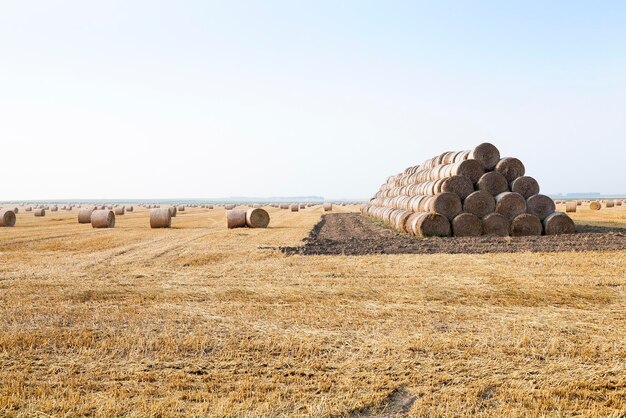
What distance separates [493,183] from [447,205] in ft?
7.73

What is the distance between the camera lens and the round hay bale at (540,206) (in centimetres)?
2195

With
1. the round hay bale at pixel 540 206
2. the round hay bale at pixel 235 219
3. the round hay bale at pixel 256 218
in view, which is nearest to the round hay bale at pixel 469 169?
the round hay bale at pixel 540 206

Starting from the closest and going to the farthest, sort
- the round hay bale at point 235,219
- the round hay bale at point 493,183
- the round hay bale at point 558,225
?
the round hay bale at point 558,225
the round hay bale at point 493,183
the round hay bale at point 235,219

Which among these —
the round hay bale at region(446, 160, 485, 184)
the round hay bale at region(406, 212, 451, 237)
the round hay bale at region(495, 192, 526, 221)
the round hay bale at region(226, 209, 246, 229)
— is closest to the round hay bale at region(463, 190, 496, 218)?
the round hay bale at region(495, 192, 526, 221)

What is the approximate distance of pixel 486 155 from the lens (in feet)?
75.2

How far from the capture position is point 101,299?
9.52m

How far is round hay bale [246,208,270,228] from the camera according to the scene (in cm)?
→ 2812

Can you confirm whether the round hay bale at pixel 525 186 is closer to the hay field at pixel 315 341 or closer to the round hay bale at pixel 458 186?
the round hay bale at pixel 458 186

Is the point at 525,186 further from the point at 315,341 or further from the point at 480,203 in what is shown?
the point at 315,341

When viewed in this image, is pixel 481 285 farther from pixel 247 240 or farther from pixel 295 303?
pixel 247 240

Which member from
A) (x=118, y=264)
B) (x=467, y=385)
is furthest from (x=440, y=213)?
(x=467, y=385)

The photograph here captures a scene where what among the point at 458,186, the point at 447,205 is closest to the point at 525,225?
the point at 458,186

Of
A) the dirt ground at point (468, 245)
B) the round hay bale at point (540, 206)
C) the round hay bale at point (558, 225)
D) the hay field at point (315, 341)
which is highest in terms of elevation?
the round hay bale at point (540, 206)

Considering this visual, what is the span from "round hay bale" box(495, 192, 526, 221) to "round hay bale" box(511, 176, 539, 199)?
25.0 inches
